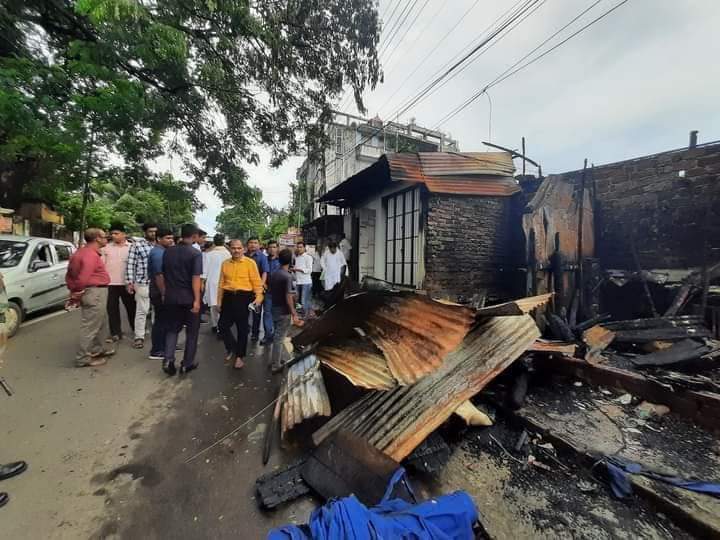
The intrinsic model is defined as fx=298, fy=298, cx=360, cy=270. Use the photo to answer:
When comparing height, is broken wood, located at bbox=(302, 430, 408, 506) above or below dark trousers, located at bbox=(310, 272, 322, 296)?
below

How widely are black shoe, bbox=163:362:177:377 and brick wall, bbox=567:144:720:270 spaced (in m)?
7.40

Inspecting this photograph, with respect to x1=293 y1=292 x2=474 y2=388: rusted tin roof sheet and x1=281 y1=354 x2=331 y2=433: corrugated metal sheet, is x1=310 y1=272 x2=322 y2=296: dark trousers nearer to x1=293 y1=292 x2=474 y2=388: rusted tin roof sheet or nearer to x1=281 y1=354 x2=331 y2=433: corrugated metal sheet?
x1=281 y1=354 x2=331 y2=433: corrugated metal sheet

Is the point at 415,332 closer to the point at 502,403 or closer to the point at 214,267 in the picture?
the point at 502,403

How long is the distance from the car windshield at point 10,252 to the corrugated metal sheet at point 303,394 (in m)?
5.84

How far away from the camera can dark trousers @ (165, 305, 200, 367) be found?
146 inches

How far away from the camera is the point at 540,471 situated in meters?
2.23

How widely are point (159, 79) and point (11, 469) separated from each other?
306 inches

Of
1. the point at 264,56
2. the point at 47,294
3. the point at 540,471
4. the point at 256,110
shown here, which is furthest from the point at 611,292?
the point at 47,294

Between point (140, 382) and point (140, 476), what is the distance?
1.76 meters

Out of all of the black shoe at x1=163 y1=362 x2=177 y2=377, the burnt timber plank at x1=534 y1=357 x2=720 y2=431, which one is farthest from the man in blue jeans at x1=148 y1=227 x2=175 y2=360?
the burnt timber plank at x1=534 y1=357 x2=720 y2=431

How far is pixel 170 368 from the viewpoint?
12.1 feet

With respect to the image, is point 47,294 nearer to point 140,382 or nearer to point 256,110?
point 140,382

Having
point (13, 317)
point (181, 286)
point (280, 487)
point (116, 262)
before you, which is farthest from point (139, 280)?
point (280, 487)

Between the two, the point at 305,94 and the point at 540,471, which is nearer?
the point at 540,471
